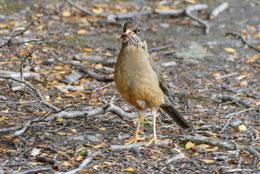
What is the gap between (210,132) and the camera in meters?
6.31

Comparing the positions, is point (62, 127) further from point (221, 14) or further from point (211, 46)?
point (221, 14)

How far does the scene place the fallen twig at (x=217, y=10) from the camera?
12195 millimetres

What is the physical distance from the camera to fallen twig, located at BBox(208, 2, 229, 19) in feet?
40.0

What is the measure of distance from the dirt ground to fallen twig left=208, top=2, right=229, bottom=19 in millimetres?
110

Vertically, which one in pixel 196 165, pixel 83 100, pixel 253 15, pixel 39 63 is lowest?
pixel 196 165

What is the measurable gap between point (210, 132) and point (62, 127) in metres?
1.80

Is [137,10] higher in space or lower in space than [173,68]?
higher

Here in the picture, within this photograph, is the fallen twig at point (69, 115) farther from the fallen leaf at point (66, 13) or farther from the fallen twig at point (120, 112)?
the fallen leaf at point (66, 13)

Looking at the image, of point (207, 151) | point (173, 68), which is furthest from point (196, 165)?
point (173, 68)

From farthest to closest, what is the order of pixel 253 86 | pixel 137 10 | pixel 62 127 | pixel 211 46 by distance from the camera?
pixel 137 10 < pixel 211 46 < pixel 253 86 < pixel 62 127

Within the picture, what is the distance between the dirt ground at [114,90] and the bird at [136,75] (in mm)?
444

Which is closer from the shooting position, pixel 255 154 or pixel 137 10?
pixel 255 154

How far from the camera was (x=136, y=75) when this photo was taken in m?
5.79

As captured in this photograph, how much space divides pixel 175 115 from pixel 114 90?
1800mm
